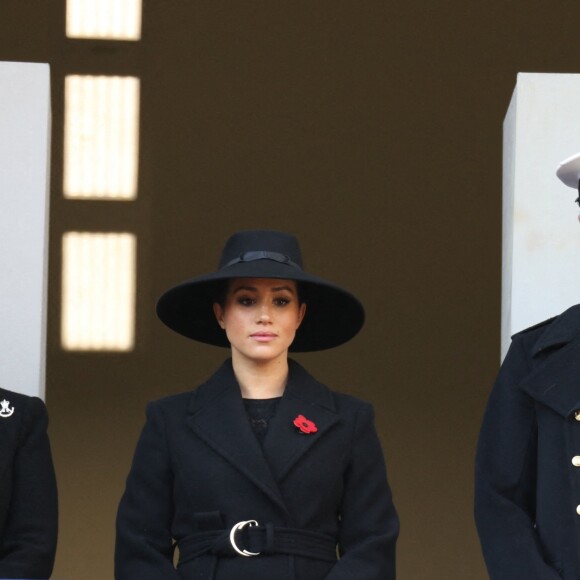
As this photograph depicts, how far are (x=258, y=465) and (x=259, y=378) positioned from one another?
0.25 m

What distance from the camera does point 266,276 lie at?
3.36m

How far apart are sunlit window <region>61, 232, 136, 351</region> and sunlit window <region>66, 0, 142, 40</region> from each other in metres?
0.92

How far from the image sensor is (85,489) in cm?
682

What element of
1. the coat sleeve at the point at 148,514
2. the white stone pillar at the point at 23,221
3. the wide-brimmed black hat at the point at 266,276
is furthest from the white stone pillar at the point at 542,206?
the white stone pillar at the point at 23,221

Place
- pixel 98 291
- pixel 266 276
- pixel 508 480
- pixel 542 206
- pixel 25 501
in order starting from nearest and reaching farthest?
pixel 508 480 < pixel 266 276 < pixel 25 501 < pixel 542 206 < pixel 98 291

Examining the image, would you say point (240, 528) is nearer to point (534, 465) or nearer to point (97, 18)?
point (534, 465)

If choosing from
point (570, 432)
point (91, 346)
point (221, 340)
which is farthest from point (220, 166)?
point (570, 432)

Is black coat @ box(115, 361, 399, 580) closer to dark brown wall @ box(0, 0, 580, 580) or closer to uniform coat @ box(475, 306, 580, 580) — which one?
uniform coat @ box(475, 306, 580, 580)

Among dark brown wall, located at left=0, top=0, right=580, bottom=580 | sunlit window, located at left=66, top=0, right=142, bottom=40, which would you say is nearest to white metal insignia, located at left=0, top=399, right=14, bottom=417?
dark brown wall, located at left=0, top=0, right=580, bottom=580

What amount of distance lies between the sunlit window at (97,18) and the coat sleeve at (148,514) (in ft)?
12.0

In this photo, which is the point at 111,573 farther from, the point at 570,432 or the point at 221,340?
the point at 570,432

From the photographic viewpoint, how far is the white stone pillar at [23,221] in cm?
408

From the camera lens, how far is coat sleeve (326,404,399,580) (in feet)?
10.9

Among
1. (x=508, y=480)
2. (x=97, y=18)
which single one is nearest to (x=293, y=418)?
(x=508, y=480)
